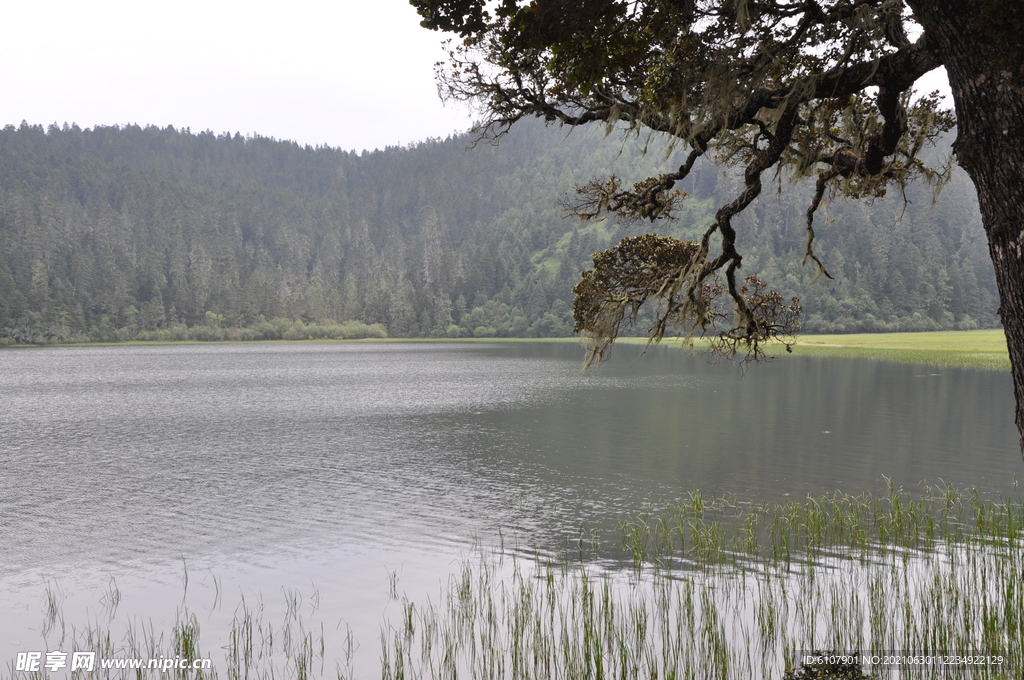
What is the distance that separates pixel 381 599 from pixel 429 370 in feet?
196

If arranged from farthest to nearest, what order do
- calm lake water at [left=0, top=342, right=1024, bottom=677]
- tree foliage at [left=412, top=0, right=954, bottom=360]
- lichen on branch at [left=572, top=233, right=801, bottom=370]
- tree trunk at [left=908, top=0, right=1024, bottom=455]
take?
calm lake water at [left=0, top=342, right=1024, bottom=677], lichen on branch at [left=572, top=233, right=801, bottom=370], tree foliage at [left=412, top=0, right=954, bottom=360], tree trunk at [left=908, top=0, right=1024, bottom=455]

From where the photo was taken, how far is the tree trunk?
20.4 feet

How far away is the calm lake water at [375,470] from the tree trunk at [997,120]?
7541mm

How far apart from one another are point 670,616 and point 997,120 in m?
6.76

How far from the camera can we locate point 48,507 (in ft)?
60.7

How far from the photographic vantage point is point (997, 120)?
253 inches

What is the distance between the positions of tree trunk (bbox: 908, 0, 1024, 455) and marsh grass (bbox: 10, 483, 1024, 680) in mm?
3376

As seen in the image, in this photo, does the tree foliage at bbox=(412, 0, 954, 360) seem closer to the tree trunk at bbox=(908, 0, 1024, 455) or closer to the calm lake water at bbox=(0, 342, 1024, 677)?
the tree trunk at bbox=(908, 0, 1024, 455)

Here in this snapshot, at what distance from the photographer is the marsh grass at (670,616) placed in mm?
8312

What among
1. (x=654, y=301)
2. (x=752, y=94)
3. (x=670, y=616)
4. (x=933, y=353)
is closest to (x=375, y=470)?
(x=654, y=301)

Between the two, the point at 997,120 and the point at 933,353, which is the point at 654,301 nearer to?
the point at 997,120

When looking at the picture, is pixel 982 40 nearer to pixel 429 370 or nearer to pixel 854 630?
pixel 854 630

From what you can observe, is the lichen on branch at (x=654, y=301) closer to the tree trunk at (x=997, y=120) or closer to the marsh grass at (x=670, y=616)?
the marsh grass at (x=670, y=616)

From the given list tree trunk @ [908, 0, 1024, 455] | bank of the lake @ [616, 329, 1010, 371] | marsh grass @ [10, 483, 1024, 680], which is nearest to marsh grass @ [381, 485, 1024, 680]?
marsh grass @ [10, 483, 1024, 680]
